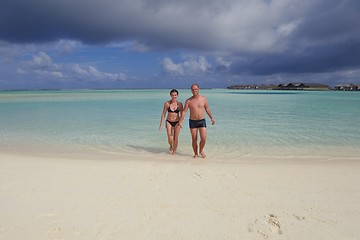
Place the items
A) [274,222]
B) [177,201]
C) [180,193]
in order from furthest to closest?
[180,193]
[177,201]
[274,222]

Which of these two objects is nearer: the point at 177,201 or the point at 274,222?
the point at 274,222

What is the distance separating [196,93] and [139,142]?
3097 millimetres

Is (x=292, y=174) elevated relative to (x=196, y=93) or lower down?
lower down

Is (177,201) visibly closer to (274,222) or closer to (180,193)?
(180,193)

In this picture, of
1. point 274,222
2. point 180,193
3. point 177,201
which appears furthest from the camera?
point 180,193

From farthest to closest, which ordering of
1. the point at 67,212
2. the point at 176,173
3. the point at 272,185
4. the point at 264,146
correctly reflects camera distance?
the point at 264,146 < the point at 176,173 < the point at 272,185 < the point at 67,212

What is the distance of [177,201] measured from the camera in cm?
374

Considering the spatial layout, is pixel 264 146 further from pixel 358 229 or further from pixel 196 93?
pixel 358 229

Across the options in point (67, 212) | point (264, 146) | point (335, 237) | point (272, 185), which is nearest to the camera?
point (335, 237)

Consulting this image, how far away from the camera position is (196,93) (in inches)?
245

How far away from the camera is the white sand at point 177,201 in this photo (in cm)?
301

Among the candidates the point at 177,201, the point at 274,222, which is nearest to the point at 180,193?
the point at 177,201

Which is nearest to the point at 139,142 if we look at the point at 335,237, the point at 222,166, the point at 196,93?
the point at 196,93

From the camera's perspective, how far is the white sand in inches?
119
